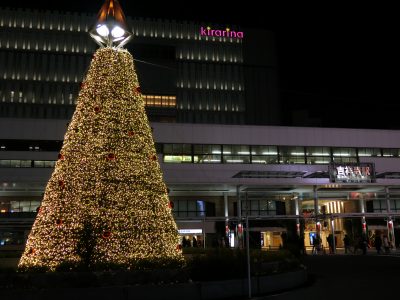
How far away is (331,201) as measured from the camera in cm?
4872

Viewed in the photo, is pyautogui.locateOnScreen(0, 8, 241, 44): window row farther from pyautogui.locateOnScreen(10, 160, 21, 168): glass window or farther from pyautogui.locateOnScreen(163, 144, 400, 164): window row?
pyautogui.locateOnScreen(10, 160, 21, 168): glass window

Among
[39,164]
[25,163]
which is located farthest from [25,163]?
[39,164]

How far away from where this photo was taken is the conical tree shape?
13203 mm

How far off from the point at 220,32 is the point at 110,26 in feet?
249

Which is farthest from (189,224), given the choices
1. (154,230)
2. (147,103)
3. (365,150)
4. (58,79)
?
(58,79)

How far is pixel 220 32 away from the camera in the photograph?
9012 cm

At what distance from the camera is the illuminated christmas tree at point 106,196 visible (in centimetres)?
1320

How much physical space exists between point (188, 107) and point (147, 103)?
27.6 feet

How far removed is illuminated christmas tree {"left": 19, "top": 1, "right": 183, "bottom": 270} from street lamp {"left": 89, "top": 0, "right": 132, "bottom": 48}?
230cm

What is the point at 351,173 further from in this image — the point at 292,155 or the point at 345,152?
the point at 345,152

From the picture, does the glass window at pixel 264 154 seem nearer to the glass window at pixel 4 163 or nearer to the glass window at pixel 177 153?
the glass window at pixel 177 153

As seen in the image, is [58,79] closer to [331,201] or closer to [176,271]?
[331,201]

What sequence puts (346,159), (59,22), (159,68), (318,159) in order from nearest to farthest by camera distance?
(318,159)
(346,159)
(159,68)
(59,22)

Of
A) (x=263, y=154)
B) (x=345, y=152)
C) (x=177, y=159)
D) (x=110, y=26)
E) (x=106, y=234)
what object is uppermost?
(x=345, y=152)
